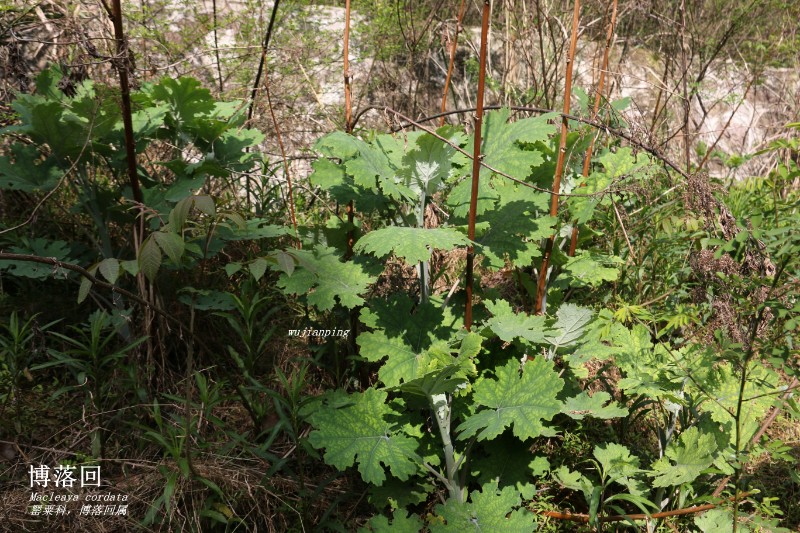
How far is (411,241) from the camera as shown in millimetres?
1845

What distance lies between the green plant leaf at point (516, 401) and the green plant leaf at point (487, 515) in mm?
198

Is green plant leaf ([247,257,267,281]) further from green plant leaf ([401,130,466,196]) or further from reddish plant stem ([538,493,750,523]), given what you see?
reddish plant stem ([538,493,750,523])

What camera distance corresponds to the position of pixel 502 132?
2277 millimetres

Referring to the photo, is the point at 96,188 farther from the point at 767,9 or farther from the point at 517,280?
the point at 767,9

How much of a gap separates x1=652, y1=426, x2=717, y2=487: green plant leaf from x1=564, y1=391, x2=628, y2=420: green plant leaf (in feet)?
0.64

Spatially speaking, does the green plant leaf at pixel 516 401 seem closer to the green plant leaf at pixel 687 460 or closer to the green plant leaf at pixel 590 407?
the green plant leaf at pixel 590 407

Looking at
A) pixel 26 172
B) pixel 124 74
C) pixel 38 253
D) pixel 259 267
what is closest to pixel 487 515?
pixel 259 267

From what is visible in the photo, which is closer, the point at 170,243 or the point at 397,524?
the point at 170,243

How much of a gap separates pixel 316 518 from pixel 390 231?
1.05m

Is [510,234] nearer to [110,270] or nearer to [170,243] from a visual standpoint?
[170,243]

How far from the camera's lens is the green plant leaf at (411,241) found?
1805mm

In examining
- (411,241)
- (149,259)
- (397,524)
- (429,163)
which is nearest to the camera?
(149,259)

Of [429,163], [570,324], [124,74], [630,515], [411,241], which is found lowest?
[630,515]

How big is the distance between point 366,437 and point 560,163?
4.17ft
